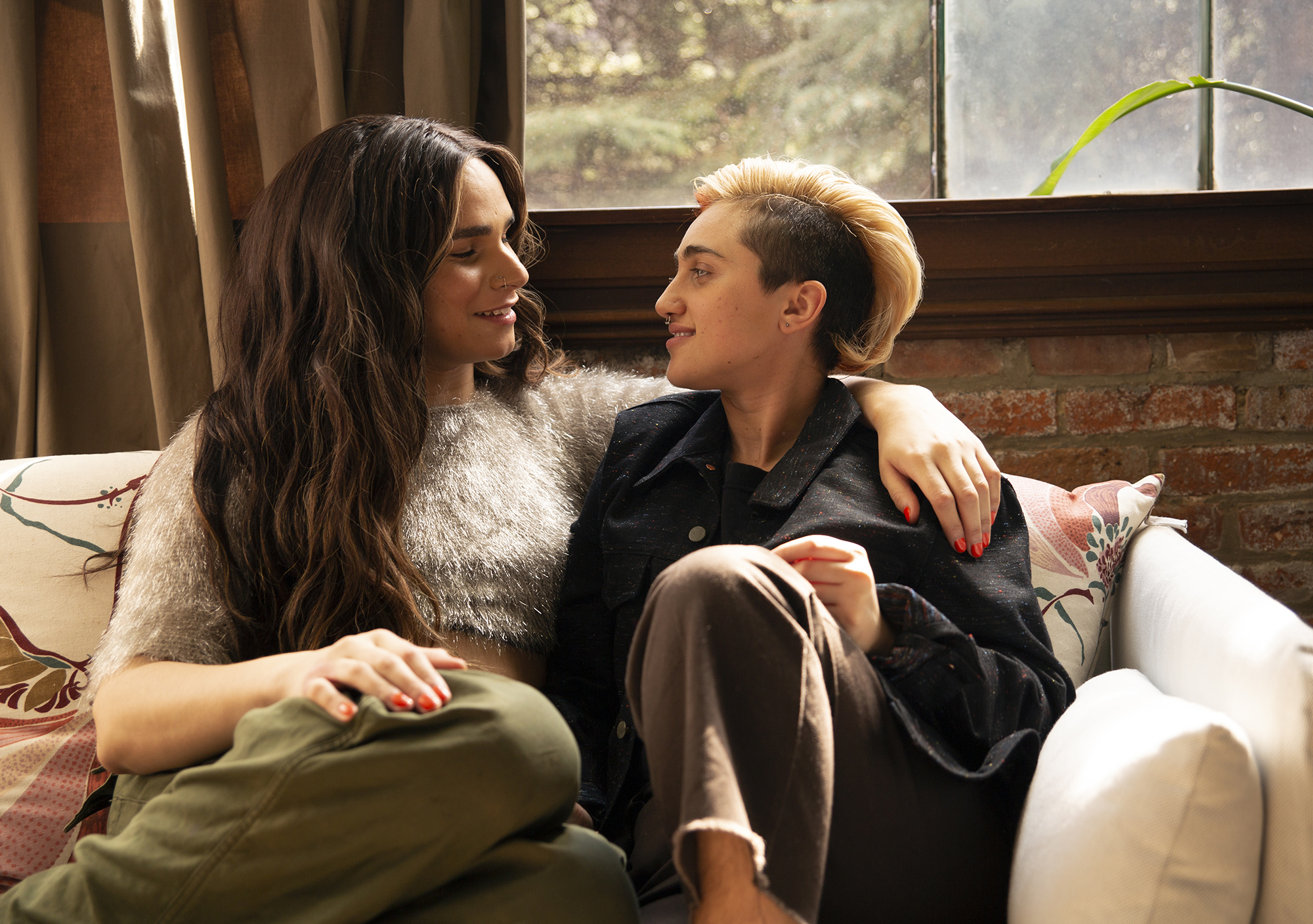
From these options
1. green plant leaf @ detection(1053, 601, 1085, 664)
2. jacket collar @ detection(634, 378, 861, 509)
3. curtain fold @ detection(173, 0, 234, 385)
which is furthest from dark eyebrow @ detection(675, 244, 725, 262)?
curtain fold @ detection(173, 0, 234, 385)

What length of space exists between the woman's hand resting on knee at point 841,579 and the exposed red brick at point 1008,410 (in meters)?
0.87

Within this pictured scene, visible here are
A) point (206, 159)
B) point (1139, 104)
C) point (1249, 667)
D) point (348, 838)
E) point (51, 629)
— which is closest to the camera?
point (348, 838)

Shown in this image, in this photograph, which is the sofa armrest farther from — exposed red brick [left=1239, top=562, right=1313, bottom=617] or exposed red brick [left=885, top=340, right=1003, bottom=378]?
exposed red brick [left=1239, top=562, right=1313, bottom=617]

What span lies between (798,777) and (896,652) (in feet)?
0.69

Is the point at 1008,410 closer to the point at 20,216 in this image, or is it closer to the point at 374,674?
the point at 374,674

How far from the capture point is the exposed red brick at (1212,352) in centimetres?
173

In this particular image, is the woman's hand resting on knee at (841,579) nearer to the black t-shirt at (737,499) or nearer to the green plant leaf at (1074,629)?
the black t-shirt at (737,499)

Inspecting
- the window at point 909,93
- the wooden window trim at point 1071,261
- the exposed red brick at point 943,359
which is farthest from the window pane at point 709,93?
the exposed red brick at point 943,359

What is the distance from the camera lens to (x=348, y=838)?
0.77 meters

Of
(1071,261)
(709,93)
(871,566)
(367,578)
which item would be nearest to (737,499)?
(871,566)

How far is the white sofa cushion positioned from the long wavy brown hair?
2.39ft

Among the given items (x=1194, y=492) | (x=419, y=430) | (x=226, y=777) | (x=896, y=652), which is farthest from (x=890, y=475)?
(x=1194, y=492)

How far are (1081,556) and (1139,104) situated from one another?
0.89 metres

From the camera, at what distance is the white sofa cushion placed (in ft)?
2.53
